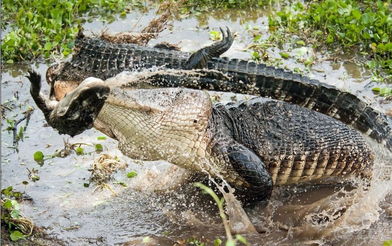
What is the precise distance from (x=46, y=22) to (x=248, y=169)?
3.77 metres

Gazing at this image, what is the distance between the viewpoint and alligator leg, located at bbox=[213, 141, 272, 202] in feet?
14.9

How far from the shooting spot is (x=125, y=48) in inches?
192

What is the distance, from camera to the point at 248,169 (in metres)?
4.52

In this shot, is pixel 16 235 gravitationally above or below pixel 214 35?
below

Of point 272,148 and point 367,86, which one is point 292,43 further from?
point 272,148

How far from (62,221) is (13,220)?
15.9 inches

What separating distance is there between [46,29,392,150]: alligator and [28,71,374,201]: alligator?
0.75 feet

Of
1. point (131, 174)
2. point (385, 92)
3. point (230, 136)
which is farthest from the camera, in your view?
point (385, 92)

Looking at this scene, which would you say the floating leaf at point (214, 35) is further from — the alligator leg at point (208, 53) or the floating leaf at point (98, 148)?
the alligator leg at point (208, 53)

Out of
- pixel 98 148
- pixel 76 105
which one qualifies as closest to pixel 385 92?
pixel 98 148

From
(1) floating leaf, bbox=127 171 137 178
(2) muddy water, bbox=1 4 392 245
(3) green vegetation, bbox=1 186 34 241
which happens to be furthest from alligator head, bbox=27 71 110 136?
(1) floating leaf, bbox=127 171 137 178

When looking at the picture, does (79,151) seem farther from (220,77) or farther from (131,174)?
(220,77)

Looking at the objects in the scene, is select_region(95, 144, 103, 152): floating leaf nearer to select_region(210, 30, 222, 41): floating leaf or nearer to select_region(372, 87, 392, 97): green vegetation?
select_region(210, 30, 222, 41): floating leaf

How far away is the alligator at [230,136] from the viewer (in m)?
4.42
